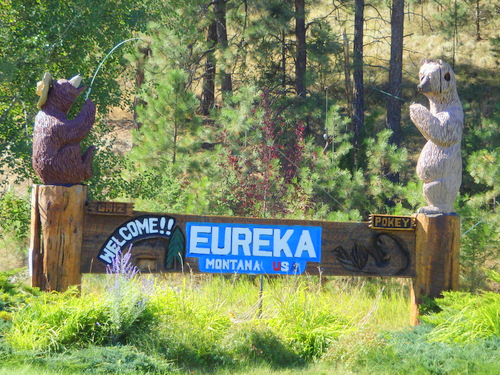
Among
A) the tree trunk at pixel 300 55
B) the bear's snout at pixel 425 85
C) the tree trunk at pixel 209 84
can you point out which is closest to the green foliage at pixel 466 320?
the bear's snout at pixel 425 85

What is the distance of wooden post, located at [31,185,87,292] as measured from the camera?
6.02 m

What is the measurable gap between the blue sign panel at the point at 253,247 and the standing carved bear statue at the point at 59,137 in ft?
4.28

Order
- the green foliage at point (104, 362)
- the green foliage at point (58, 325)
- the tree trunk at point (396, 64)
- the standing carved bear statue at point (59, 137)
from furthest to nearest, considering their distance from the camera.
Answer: the tree trunk at point (396, 64)
the standing carved bear statue at point (59, 137)
the green foliage at point (58, 325)
the green foliage at point (104, 362)

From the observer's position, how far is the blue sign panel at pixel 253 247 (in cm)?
629

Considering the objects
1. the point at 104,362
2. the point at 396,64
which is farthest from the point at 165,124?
the point at 104,362

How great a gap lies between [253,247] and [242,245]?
119 mm

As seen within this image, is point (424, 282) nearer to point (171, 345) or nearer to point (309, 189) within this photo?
point (171, 345)

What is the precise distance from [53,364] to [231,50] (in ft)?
32.6

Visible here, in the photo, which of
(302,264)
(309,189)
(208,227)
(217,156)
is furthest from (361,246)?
(217,156)

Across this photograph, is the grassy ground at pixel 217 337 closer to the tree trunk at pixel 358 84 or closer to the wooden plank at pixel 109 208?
the wooden plank at pixel 109 208

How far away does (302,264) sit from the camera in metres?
6.34

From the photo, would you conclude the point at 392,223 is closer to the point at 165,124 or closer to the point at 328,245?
the point at 328,245

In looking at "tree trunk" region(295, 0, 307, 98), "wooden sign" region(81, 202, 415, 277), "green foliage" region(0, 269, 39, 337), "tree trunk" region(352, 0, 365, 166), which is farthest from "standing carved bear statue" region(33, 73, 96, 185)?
"tree trunk" region(295, 0, 307, 98)

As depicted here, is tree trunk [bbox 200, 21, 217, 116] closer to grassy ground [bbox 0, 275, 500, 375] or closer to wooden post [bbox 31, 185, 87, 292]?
wooden post [bbox 31, 185, 87, 292]
